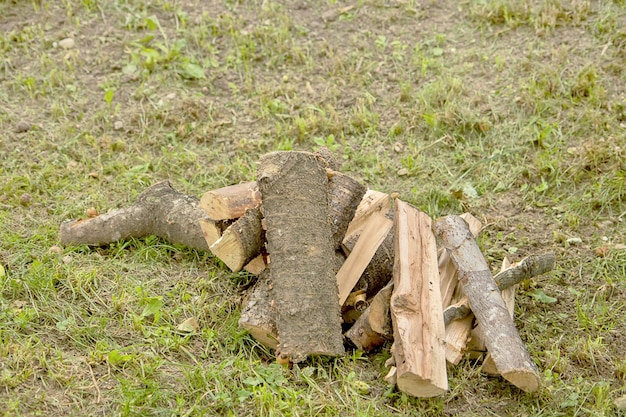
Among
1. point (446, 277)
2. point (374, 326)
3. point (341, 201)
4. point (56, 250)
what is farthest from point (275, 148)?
point (374, 326)

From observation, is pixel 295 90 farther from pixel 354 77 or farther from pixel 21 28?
Answer: pixel 21 28

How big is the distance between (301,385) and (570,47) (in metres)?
3.88

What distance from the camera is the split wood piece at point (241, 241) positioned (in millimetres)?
3641

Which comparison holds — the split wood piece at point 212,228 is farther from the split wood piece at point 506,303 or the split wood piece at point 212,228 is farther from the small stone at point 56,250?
the split wood piece at point 506,303

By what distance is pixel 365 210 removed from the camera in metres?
4.00

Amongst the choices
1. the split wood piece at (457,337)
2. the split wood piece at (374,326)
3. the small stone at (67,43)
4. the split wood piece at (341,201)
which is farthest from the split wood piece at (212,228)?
the small stone at (67,43)

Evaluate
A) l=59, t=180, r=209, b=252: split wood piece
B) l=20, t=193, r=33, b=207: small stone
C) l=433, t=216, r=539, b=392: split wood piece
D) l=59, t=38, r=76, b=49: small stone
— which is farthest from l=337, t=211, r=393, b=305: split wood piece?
l=59, t=38, r=76, b=49: small stone

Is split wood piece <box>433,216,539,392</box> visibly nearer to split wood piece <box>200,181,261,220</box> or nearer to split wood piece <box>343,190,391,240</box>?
split wood piece <box>343,190,391,240</box>

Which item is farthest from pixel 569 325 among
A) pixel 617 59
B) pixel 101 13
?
pixel 101 13

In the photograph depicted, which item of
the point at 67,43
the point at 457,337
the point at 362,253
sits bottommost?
the point at 457,337

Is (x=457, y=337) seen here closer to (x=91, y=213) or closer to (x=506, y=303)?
(x=506, y=303)

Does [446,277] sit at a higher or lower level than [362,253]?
lower

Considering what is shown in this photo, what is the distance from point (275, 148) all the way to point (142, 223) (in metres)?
1.29

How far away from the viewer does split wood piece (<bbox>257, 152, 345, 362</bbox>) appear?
Answer: 134 inches
